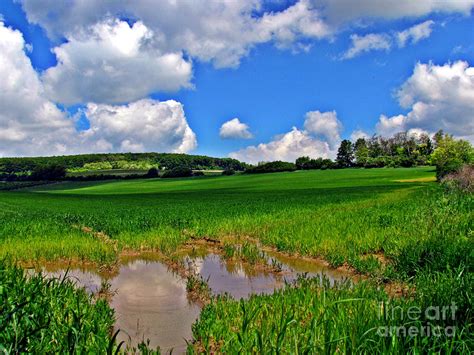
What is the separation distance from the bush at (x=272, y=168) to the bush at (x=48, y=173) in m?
65.5

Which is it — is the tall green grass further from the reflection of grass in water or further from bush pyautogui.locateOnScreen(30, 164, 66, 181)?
bush pyautogui.locateOnScreen(30, 164, 66, 181)

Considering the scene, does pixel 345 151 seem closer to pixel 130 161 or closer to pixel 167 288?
pixel 130 161

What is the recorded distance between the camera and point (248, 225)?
22.0 m

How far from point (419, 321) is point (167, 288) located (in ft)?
27.3

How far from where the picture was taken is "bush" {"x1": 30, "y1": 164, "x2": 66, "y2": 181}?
122 metres

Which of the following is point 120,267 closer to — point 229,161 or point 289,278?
point 289,278

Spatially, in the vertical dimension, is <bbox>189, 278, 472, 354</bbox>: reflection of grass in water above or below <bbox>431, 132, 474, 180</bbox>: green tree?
below

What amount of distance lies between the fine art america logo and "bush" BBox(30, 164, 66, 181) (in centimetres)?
13169

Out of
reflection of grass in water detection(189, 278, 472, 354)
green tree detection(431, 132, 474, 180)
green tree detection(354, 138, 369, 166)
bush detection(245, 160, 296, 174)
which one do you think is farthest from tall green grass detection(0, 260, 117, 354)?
green tree detection(354, 138, 369, 166)

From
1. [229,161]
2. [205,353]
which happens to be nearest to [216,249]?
[205,353]

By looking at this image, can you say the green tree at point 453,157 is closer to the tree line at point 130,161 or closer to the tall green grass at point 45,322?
the tall green grass at point 45,322

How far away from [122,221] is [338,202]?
65.9 feet

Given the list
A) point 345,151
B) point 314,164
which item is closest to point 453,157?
point 314,164

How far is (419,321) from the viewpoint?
5047 mm
